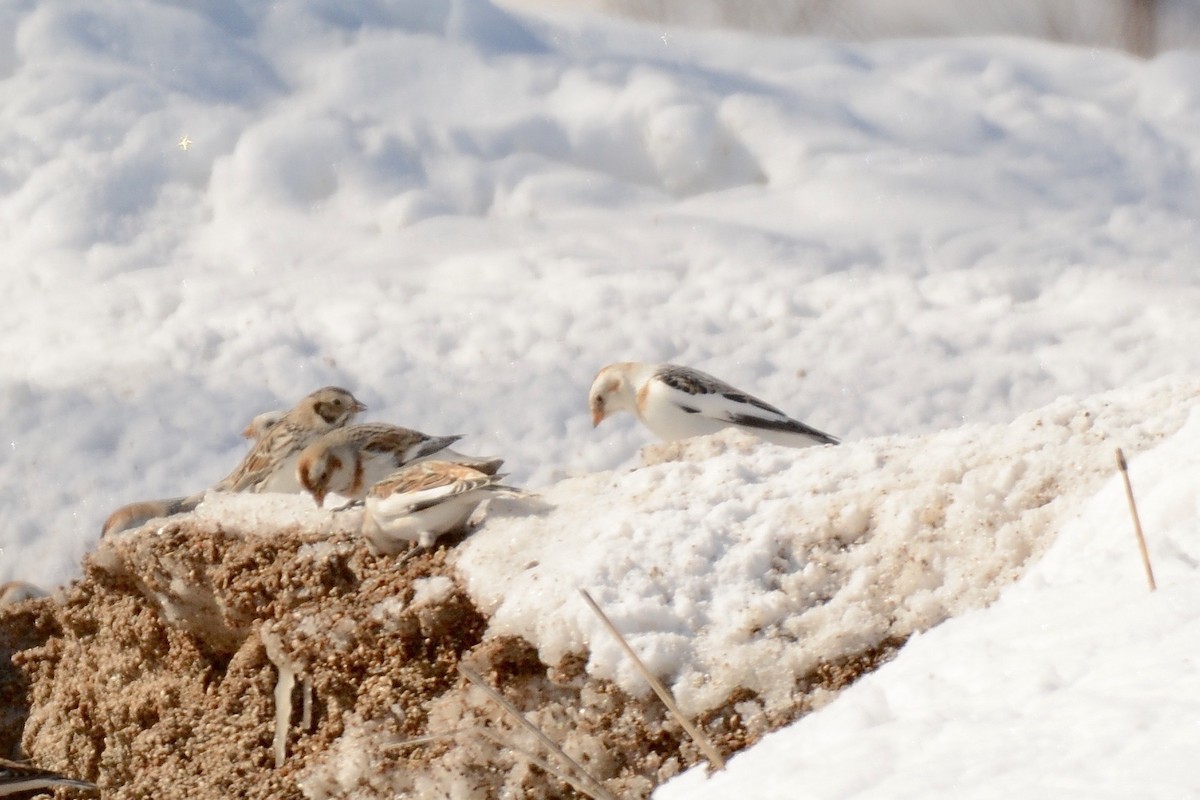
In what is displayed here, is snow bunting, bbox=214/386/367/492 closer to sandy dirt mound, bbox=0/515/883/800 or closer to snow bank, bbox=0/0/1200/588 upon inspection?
snow bank, bbox=0/0/1200/588

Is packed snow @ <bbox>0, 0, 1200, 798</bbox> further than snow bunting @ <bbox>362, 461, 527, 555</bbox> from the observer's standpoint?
Yes

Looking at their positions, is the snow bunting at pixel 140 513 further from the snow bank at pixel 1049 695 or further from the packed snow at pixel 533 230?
the snow bank at pixel 1049 695

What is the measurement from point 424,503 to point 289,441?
2019 mm

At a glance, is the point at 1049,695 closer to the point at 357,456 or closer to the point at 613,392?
the point at 357,456

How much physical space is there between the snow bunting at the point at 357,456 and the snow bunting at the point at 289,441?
339mm

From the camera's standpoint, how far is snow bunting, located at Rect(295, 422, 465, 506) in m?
4.30

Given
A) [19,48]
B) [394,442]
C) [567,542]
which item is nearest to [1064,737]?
[567,542]

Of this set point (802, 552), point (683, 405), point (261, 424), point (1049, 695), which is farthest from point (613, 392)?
point (1049, 695)

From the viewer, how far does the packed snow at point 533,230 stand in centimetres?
627

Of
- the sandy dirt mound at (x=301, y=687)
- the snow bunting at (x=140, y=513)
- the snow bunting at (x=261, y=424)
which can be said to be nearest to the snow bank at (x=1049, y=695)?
the sandy dirt mound at (x=301, y=687)

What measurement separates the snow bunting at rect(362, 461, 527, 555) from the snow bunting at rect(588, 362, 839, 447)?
172 centimetres

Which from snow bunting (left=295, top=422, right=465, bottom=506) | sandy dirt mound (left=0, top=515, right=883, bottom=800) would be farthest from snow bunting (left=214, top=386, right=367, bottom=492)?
sandy dirt mound (left=0, top=515, right=883, bottom=800)

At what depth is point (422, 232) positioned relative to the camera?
7547 millimetres

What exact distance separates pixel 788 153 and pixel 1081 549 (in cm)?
559
